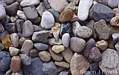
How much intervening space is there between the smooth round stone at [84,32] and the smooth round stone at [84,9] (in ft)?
0.11

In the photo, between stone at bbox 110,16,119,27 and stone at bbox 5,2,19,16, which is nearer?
stone at bbox 110,16,119,27

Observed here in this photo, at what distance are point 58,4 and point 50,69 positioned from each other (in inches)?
8.8

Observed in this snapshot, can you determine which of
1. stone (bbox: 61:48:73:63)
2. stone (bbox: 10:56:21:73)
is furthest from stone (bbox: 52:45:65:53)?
stone (bbox: 10:56:21:73)

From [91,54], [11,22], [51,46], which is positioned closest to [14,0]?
[11,22]

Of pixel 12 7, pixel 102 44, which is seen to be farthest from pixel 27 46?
pixel 102 44

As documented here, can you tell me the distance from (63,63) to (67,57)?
0.03m

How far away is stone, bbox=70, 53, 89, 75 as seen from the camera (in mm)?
895

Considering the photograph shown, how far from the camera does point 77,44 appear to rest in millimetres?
889

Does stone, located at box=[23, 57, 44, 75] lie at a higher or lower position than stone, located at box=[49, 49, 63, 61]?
lower

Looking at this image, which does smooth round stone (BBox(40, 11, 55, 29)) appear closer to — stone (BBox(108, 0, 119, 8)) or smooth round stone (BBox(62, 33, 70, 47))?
smooth round stone (BBox(62, 33, 70, 47))

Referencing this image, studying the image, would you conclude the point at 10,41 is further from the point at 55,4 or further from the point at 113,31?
the point at 113,31

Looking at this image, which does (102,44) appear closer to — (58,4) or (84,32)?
(84,32)

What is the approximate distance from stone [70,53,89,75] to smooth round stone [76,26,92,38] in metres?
0.07

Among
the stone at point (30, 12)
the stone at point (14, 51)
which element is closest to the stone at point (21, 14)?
the stone at point (30, 12)
